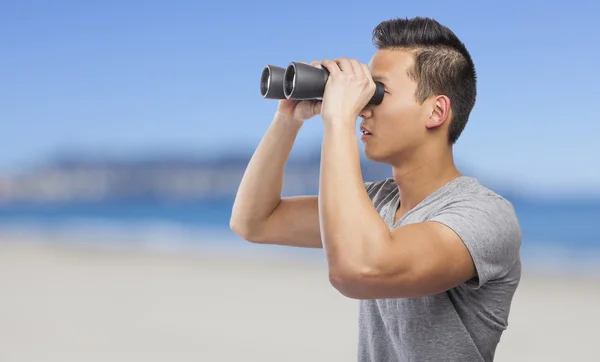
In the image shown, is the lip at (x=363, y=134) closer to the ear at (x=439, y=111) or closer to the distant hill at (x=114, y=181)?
the ear at (x=439, y=111)

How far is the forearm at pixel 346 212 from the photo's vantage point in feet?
4.06

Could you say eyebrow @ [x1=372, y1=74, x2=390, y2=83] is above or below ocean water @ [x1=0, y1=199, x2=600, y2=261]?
above

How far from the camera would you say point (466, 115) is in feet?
5.20

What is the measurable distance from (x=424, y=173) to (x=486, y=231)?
0.24m

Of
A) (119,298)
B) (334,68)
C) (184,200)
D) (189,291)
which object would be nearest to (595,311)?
(189,291)

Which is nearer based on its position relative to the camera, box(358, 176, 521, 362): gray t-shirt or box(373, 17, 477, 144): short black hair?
box(358, 176, 521, 362): gray t-shirt

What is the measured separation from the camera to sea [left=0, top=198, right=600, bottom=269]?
739cm

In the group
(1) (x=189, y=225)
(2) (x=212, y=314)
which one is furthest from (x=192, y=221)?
(2) (x=212, y=314)

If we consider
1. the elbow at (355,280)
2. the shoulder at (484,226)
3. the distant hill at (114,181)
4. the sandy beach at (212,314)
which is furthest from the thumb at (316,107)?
the distant hill at (114,181)

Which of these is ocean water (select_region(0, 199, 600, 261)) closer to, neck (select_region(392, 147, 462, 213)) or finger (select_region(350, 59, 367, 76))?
neck (select_region(392, 147, 462, 213))

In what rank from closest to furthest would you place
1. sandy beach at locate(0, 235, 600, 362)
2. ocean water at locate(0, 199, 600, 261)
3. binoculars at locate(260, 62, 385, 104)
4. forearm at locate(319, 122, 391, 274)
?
forearm at locate(319, 122, 391, 274) → binoculars at locate(260, 62, 385, 104) → sandy beach at locate(0, 235, 600, 362) → ocean water at locate(0, 199, 600, 261)

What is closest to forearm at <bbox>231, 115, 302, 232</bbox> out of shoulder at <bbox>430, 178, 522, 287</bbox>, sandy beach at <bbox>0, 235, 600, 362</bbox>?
shoulder at <bbox>430, 178, 522, 287</bbox>

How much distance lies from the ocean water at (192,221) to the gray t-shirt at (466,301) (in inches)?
228

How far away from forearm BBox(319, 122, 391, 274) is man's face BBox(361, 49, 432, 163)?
0.16 metres
